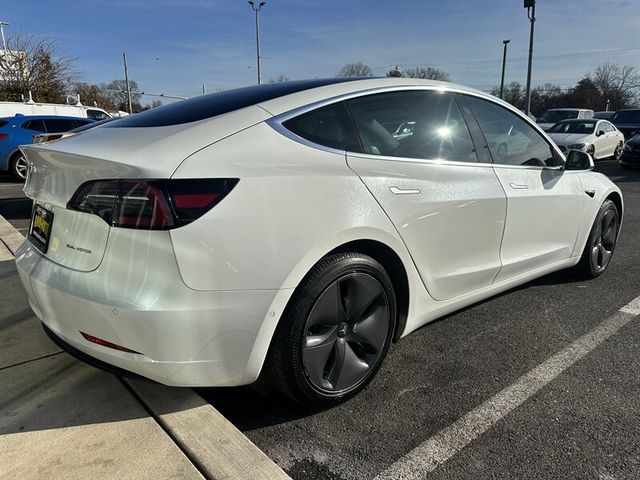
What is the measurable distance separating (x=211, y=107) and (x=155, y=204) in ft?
2.75

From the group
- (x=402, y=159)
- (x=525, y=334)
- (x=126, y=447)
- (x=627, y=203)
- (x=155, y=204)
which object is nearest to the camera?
(x=155, y=204)

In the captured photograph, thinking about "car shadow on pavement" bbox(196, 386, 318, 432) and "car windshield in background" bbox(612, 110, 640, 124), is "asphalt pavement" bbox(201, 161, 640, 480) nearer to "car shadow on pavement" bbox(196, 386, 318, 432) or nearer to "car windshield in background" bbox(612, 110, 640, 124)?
"car shadow on pavement" bbox(196, 386, 318, 432)

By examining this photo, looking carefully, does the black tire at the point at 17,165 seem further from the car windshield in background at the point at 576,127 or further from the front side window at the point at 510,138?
the car windshield in background at the point at 576,127

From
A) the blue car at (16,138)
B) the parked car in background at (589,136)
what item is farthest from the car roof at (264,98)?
the parked car in background at (589,136)

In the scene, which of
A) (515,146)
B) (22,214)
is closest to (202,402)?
(515,146)

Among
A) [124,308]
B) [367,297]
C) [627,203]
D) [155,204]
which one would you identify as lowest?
[627,203]

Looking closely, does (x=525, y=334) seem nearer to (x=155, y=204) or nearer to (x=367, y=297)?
(x=367, y=297)

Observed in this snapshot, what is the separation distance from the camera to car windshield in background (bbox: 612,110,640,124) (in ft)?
64.6

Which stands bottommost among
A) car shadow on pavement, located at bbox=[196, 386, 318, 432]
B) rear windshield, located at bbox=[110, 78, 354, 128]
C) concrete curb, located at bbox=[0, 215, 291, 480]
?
car shadow on pavement, located at bbox=[196, 386, 318, 432]

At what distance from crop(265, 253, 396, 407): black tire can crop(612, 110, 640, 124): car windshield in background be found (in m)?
21.4

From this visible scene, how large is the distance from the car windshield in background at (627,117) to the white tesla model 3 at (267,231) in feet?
67.2

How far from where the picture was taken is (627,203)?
8.87 metres

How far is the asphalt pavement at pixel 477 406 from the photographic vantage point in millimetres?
A: 2090

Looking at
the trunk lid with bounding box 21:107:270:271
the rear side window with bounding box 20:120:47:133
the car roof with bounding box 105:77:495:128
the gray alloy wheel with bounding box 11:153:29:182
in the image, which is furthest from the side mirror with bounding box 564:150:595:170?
the rear side window with bounding box 20:120:47:133
